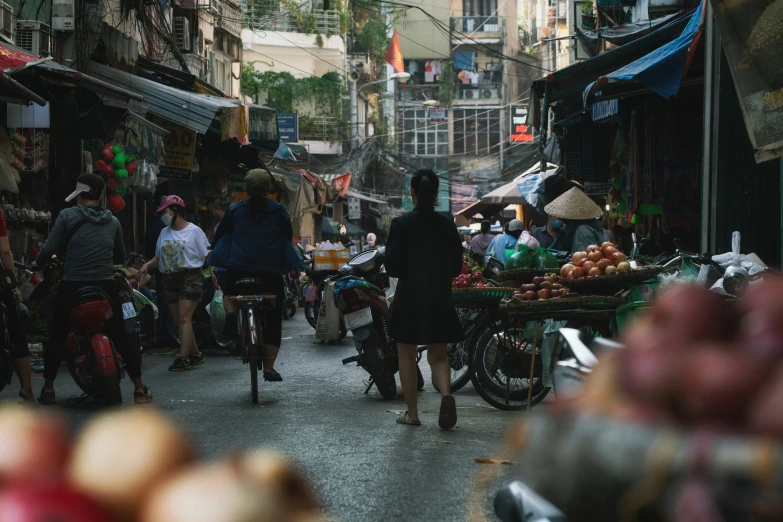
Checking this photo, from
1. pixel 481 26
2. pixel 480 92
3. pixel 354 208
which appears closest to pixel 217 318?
pixel 354 208

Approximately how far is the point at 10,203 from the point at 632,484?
1255cm

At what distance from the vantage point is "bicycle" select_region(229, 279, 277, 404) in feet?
29.1

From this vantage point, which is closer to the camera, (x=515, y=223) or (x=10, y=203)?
(x=10, y=203)

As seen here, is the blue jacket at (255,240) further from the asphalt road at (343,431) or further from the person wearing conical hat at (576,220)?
the person wearing conical hat at (576,220)

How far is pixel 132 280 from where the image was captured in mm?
12141

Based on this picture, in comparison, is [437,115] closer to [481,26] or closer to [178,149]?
[481,26]

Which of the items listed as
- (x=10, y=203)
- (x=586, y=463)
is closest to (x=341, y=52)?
(x=10, y=203)

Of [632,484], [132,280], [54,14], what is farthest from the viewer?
[54,14]

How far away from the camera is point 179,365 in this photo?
11250 millimetres

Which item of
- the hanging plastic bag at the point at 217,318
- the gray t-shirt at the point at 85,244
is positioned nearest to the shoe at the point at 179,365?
→ the hanging plastic bag at the point at 217,318

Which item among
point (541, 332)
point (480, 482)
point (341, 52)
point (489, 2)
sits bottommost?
point (480, 482)

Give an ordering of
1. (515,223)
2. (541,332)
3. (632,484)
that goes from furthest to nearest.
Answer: (515,223) → (541,332) → (632,484)

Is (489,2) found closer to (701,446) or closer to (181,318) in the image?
(181,318)

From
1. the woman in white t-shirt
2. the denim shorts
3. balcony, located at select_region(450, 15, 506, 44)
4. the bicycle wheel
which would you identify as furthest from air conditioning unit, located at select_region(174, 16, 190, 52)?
balcony, located at select_region(450, 15, 506, 44)
